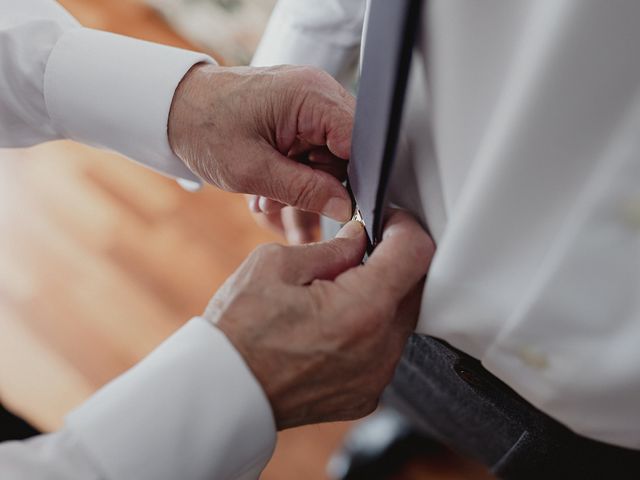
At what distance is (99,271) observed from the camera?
1245 mm

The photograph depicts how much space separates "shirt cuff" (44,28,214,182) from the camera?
594 mm

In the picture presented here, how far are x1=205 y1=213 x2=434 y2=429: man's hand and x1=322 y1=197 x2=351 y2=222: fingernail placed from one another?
0.27 feet

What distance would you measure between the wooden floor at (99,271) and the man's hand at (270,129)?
25.2 inches

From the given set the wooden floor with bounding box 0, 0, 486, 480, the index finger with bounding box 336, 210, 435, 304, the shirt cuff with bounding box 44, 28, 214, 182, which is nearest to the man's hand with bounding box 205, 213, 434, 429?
the index finger with bounding box 336, 210, 435, 304

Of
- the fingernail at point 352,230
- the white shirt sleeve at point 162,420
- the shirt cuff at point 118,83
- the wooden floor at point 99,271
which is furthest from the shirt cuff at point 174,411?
the wooden floor at point 99,271

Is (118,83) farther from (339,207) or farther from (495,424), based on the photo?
(495,424)

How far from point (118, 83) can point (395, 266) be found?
1.05 ft

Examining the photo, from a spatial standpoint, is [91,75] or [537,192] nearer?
[537,192]

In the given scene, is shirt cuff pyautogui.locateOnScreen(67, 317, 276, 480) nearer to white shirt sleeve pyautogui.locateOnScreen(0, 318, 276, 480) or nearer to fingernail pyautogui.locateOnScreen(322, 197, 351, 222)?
white shirt sleeve pyautogui.locateOnScreen(0, 318, 276, 480)

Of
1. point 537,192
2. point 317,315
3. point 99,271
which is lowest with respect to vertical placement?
point 99,271

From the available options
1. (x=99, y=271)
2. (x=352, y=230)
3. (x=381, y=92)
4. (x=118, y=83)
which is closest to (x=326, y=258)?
(x=352, y=230)

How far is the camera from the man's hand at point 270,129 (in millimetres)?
543

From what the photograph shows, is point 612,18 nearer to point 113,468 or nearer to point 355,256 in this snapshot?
point 355,256

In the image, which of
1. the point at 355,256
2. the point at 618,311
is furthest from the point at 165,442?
the point at 618,311
